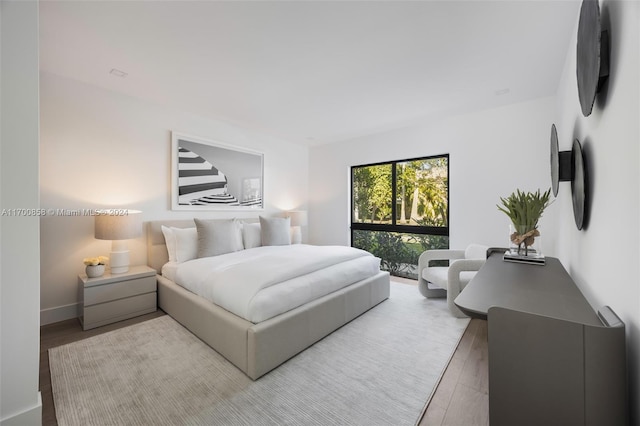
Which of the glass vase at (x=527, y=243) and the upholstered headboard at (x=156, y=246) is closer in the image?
the glass vase at (x=527, y=243)

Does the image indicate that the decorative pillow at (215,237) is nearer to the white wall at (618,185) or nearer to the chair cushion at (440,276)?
the chair cushion at (440,276)

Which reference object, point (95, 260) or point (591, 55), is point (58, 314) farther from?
point (591, 55)

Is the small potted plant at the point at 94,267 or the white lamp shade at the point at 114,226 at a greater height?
the white lamp shade at the point at 114,226

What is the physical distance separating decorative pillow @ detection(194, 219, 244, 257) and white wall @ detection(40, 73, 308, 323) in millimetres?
619

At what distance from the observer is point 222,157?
404 cm

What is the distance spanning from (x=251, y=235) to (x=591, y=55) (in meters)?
3.67

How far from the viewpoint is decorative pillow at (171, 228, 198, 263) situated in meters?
3.13

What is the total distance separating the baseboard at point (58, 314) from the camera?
2.64 metres

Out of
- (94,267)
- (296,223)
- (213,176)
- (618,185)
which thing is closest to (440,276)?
(618,185)

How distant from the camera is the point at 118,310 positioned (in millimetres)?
2688

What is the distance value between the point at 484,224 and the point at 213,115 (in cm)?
402

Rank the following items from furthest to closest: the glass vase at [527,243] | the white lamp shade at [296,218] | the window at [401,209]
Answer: the white lamp shade at [296,218] < the window at [401,209] < the glass vase at [527,243]

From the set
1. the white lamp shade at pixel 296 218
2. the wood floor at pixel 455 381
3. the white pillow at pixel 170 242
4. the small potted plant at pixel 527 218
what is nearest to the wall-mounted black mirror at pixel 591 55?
the small potted plant at pixel 527 218

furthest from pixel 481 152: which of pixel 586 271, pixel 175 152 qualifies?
pixel 175 152
